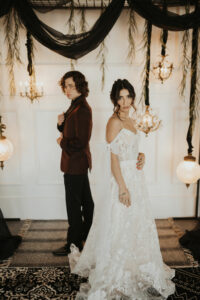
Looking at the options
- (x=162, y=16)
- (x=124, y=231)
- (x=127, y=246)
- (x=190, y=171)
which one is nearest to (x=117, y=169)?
(x=124, y=231)

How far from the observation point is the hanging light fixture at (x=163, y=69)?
289cm

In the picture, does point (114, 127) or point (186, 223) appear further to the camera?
point (186, 223)

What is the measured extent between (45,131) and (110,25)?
4.64 feet

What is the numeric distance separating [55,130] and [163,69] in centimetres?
138

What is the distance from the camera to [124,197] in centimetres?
201

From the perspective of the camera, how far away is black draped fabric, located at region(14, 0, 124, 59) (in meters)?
2.36

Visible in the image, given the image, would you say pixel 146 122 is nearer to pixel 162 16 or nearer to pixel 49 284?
pixel 162 16

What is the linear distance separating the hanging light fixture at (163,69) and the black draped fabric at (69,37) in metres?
0.74

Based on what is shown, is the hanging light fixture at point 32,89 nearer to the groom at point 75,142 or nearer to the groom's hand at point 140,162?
the groom at point 75,142

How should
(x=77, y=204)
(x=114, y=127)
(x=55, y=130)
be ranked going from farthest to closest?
(x=55, y=130), (x=77, y=204), (x=114, y=127)

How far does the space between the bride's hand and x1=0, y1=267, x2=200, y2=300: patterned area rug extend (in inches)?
30.6

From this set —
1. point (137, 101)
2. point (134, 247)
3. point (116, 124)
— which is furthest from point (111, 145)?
point (137, 101)

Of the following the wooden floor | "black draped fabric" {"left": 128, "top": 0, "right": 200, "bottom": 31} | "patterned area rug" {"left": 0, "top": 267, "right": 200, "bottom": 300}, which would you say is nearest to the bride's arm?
"patterned area rug" {"left": 0, "top": 267, "right": 200, "bottom": 300}

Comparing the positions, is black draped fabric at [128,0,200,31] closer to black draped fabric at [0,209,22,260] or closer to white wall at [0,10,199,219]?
white wall at [0,10,199,219]
